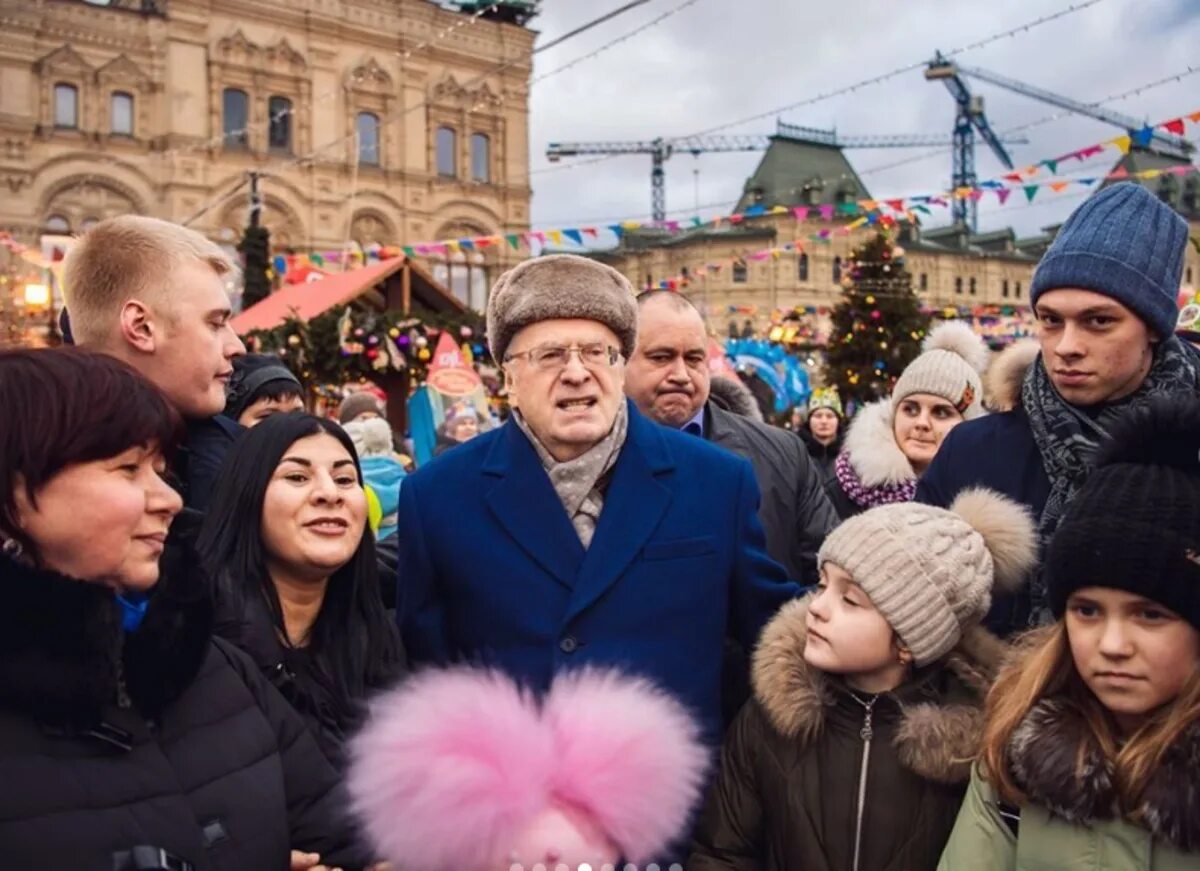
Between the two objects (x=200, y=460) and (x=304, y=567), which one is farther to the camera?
(x=200, y=460)

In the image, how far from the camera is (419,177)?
121ft

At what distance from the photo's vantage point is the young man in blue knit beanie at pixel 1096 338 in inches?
89.7

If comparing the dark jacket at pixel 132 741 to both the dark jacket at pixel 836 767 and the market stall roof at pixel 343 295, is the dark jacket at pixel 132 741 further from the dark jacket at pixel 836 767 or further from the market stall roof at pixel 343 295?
the market stall roof at pixel 343 295

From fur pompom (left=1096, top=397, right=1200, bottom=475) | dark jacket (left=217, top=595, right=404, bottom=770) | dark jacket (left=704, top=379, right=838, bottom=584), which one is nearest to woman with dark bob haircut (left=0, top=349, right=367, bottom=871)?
dark jacket (left=217, top=595, right=404, bottom=770)

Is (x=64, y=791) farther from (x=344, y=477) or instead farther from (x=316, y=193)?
(x=316, y=193)

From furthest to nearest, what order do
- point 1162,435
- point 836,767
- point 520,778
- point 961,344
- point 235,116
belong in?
point 235,116 → point 961,344 → point 836,767 → point 1162,435 → point 520,778

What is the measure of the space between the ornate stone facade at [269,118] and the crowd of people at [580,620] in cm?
2814

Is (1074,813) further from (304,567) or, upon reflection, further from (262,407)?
(262,407)

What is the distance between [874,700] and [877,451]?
2675 mm

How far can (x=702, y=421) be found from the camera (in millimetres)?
3596

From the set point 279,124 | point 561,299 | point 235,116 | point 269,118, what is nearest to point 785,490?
point 561,299

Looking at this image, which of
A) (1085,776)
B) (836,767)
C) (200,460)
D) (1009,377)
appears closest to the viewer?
(1085,776)

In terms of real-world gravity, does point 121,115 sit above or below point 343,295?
above

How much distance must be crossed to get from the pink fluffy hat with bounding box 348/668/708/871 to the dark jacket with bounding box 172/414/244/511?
4.69 feet
